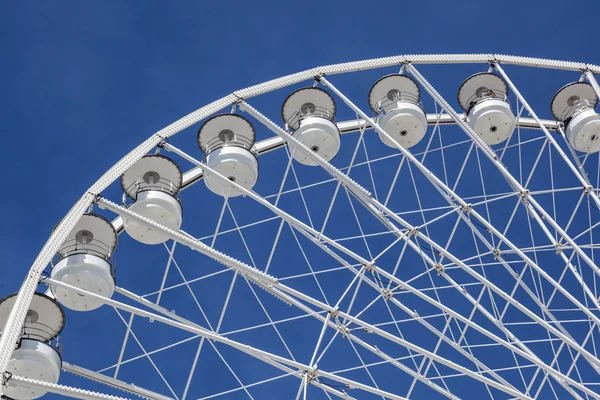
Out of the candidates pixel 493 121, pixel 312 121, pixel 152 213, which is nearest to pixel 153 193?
pixel 152 213

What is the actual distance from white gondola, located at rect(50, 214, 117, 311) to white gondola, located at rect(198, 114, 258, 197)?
3.06 m

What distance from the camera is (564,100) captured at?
88.7ft

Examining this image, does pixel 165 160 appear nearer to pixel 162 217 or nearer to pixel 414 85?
pixel 162 217

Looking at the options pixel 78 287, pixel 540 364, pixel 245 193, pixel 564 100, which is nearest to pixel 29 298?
pixel 78 287

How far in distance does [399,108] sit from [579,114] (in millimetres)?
4606

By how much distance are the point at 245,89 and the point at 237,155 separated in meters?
1.42

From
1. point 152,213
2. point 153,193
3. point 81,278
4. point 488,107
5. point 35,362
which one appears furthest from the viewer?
point 488,107

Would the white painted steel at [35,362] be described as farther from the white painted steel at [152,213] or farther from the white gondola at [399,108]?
the white gondola at [399,108]

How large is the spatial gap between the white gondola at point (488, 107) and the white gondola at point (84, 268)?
9.55 meters

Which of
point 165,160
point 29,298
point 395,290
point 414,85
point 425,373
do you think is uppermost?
point 414,85

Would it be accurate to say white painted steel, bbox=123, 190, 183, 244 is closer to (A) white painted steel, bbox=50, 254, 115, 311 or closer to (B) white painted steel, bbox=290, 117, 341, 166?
(A) white painted steel, bbox=50, 254, 115, 311

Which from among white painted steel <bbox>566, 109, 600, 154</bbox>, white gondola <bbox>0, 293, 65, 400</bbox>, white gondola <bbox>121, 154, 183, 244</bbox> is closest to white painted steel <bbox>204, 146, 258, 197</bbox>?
white gondola <bbox>121, 154, 183, 244</bbox>

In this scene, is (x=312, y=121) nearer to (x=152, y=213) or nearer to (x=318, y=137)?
(x=318, y=137)

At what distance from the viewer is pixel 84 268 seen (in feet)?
67.9
